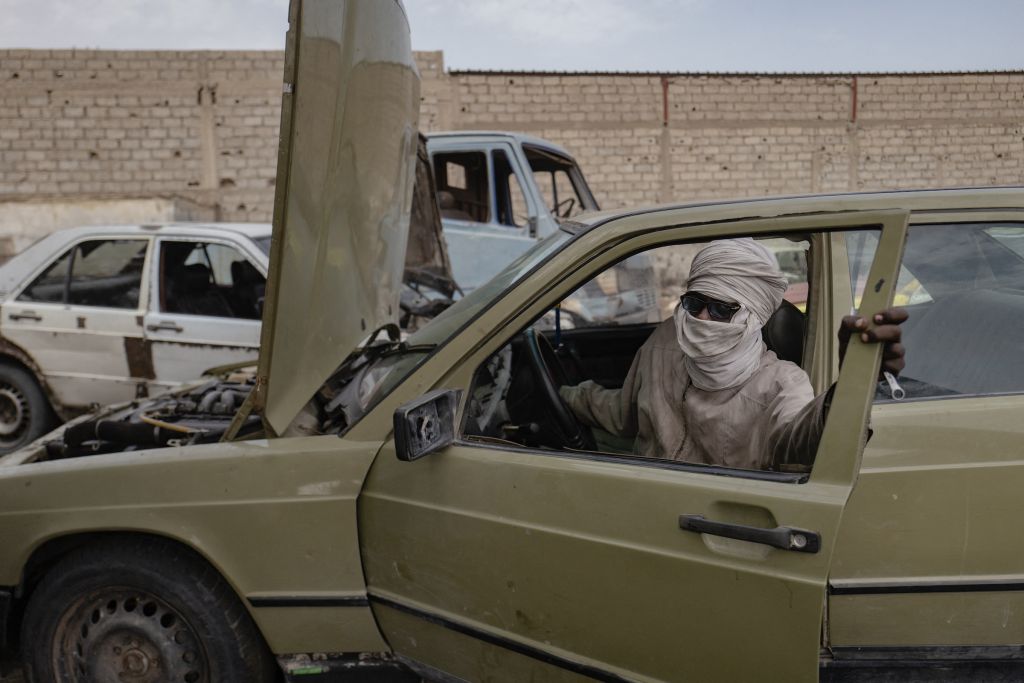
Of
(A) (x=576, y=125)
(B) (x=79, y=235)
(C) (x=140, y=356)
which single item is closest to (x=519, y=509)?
(C) (x=140, y=356)

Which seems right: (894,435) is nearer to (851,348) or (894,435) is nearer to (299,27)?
(851,348)

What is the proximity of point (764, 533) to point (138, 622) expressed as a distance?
164cm

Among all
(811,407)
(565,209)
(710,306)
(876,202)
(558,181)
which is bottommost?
(811,407)

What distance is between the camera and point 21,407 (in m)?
5.05

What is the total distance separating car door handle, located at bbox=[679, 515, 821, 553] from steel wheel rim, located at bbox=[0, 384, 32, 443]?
17.0 feet

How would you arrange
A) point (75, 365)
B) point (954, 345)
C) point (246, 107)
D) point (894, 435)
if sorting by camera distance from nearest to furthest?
point (894, 435) < point (954, 345) < point (75, 365) < point (246, 107)

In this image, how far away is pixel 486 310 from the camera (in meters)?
1.81

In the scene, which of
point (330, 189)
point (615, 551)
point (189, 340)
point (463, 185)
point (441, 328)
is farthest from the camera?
point (463, 185)

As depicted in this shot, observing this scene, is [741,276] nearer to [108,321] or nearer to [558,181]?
[108,321]

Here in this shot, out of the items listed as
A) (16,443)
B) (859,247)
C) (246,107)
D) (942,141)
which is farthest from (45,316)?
(942,141)

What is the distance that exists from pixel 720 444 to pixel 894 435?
0.45 m

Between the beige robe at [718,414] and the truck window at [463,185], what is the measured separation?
435cm

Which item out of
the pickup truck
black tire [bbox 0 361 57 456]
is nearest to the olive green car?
black tire [bbox 0 361 57 456]

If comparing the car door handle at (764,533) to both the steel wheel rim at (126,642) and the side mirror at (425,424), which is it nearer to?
the side mirror at (425,424)
